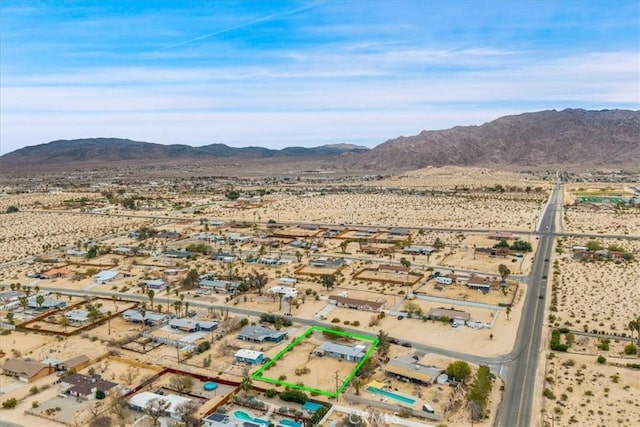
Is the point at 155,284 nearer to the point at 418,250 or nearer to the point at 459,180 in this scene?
the point at 418,250

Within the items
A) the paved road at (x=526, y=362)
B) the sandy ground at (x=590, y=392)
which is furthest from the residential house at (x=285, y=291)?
the sandy ground at (x=590, y=392)

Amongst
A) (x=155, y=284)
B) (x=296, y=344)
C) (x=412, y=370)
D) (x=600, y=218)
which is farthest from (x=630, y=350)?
(x=600, y=218)

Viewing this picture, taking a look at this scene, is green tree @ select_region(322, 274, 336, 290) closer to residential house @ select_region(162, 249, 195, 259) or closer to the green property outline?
the green property outline

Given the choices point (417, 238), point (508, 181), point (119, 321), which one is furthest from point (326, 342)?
point (508, 181)

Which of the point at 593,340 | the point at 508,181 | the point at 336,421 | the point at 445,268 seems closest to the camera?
the point at 336,421

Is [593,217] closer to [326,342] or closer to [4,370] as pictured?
[326,342]

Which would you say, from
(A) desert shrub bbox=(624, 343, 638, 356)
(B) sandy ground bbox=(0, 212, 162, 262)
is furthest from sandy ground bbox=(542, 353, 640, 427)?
(B) sandy ground bbox=(0, 212, 162, 262)

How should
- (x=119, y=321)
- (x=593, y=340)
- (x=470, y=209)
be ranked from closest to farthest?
(x=593, y=340)
(x=119, y=321)
(x=470, y=209)
